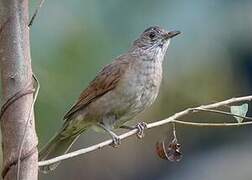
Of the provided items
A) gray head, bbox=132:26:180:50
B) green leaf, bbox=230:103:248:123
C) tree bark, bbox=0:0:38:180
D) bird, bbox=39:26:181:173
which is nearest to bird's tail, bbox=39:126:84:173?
bird, bbox=39:26:181:173

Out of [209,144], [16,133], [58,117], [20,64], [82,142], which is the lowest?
[209,144]

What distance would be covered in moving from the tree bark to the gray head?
6.75ft

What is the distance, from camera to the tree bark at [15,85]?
202cm

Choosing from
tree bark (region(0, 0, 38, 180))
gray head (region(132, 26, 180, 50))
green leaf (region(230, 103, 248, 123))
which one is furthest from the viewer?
gray head (region(132, 26, 180, 50))

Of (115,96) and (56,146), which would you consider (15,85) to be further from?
(115,96)

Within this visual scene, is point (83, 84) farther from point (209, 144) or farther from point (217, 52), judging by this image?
point (209, 144)

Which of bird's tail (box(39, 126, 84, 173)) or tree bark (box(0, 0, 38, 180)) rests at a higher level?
tree bark (box(0, 0, 38, 180))

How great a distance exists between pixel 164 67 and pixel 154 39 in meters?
1.08

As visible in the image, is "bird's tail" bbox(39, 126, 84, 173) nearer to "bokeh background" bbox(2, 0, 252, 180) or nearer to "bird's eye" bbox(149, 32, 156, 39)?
"bokeh background" bbox(2, 0, 252, 180)

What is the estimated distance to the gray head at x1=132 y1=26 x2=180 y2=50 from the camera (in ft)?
13.4

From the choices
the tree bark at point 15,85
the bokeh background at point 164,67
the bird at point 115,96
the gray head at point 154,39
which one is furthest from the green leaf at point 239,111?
the gray head at point 154,39

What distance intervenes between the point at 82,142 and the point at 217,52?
4.47 feet

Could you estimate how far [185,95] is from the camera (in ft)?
18.6

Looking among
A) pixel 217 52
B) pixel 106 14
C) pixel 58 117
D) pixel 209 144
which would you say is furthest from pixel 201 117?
pixel 58 117
